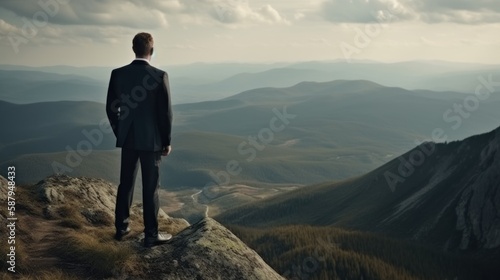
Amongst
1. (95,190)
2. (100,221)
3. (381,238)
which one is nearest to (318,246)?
(381,238)

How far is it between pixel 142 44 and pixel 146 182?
3964 mm

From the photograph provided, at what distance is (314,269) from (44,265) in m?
22.5

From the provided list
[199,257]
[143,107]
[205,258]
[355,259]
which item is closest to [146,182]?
[143,107]

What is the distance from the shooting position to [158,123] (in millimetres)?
12273

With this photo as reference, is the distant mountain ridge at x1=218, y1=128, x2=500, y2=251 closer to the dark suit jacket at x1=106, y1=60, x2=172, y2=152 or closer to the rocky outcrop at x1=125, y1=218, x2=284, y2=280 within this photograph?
the rocky outcrop at x1=125, y1=218, x2=284, y2=280

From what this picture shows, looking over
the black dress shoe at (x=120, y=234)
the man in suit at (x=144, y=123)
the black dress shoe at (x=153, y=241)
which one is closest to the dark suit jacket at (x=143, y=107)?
the man in suit at (x=144, y=123)

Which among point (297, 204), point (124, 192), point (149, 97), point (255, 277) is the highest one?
point (149, 97)

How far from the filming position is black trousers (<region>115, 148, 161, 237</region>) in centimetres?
1219

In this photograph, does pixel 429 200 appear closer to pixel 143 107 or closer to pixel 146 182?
pixel 146 182

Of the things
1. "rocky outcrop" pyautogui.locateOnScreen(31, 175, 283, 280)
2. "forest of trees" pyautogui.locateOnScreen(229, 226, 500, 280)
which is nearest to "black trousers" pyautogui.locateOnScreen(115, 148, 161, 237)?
"rocky outcrop" pyautogui.locateOnScreen(31, 175, 283, 280)

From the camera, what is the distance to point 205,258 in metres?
11.5

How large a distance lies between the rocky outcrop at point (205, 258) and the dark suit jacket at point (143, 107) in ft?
9.23

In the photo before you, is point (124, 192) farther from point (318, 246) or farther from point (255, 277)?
point (318, 246)

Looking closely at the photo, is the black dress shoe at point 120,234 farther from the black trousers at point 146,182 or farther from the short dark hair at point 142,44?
the short dark hair at point 142,44
